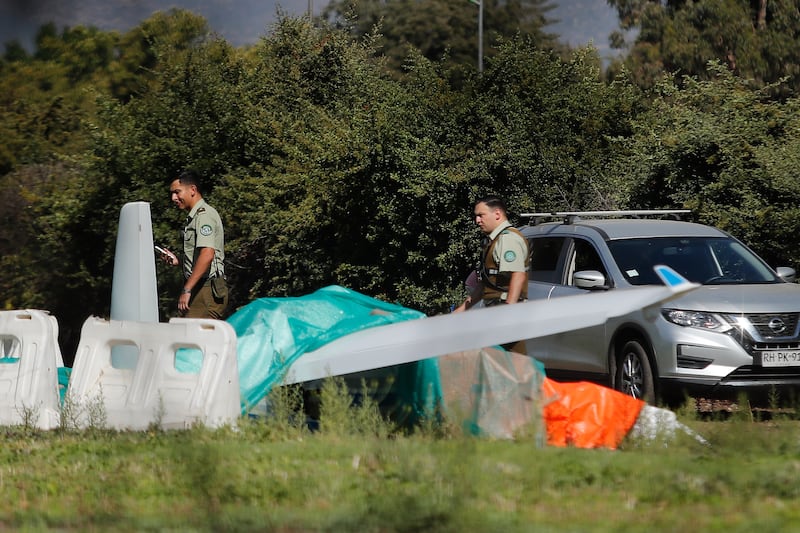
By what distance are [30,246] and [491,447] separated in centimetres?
2385

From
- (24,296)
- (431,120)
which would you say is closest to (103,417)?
(431,120)

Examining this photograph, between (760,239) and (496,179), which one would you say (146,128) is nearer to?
(496,179)

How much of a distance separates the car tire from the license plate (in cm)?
91

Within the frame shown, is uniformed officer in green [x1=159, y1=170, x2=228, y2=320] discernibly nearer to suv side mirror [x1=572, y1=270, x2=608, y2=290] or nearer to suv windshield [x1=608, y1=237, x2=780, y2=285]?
suv side mirror [x1=572, y1=270, x2=608, y2=290]

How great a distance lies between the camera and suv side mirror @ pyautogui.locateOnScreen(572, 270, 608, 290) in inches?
393

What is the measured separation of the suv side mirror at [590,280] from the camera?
999 cm

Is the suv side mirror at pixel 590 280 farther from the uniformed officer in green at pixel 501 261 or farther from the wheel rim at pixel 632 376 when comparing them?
the uniformed officer in green at pixel 501 261

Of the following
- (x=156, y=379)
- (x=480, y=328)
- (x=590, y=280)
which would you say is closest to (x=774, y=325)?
(x=590, y=280)

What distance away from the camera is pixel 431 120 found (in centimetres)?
1747

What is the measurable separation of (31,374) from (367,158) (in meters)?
10.1

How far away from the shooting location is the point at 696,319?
943 centimetres

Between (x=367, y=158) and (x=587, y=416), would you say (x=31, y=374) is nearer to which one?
(x=587, y=416)

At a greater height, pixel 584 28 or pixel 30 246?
pixel 584 28

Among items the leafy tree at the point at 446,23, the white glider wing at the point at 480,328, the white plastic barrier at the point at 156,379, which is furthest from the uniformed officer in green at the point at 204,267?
the leafy tree at the point at 446,23
